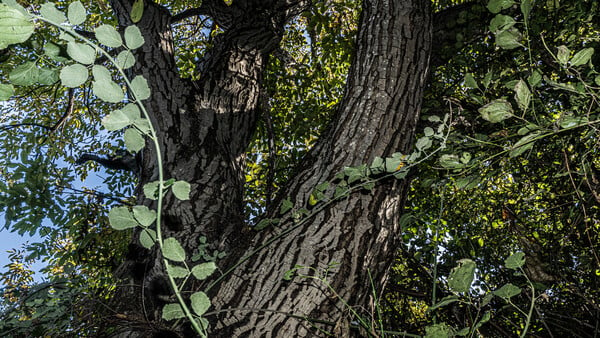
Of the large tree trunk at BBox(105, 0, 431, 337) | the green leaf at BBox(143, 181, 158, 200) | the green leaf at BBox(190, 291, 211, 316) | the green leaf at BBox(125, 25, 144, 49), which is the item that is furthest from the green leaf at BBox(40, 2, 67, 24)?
the large tree trunk at BBox(105, 0, 431, 337)

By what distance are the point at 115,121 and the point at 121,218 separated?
0.69ft

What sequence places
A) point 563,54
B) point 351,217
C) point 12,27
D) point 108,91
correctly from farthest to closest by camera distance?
1. point 351,217
2. point 563,54
3. point 108,91
4. point 12,27

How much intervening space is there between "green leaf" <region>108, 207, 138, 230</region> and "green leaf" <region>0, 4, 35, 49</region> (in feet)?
1.11

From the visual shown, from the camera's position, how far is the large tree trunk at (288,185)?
1509 mm

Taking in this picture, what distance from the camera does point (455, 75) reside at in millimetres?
3830

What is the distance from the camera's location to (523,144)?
91cm

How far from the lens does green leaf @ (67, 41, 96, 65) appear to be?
59 centimetres

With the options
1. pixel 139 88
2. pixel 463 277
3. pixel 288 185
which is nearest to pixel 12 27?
pixel 139 88

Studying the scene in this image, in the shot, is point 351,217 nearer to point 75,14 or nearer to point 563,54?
point 563,54

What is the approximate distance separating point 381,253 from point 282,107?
3438 mm

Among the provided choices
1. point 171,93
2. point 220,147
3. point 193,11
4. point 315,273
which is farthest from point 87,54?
point 193,11

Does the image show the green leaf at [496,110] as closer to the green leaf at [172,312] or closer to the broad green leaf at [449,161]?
the broad green leaf at [449,161]

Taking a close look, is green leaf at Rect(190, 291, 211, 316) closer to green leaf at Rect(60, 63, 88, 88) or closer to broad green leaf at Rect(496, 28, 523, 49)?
green leaf at Rect(60, 63, 88, 88)

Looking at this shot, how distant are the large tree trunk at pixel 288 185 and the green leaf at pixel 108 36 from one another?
0.78 meters
